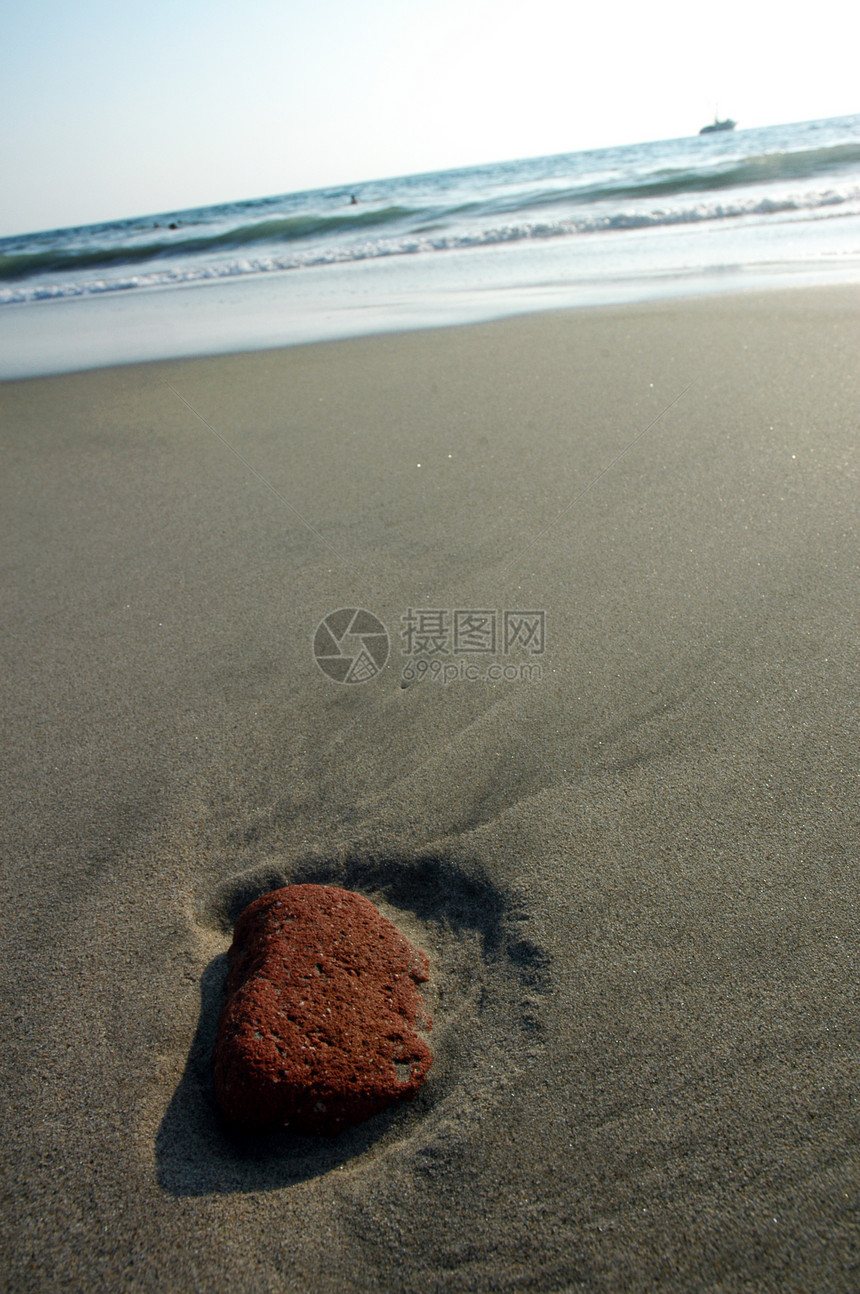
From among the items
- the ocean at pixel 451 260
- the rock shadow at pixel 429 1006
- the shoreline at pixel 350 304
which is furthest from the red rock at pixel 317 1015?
the ocean at pixel 451 260

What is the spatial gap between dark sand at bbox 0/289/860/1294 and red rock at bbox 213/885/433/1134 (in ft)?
0.16

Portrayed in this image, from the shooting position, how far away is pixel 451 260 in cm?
978

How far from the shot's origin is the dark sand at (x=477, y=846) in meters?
1.09

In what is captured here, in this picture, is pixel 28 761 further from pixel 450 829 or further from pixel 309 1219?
pixel 309 1219

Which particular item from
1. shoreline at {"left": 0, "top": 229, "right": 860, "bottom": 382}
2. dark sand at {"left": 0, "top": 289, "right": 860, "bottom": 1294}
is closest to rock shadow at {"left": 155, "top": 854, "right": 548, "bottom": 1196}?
dark sand at {"left": 0, "top": 289, "right": 860, "bottom": 1294}

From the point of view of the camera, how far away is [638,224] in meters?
10.6

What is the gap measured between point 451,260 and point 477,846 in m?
9.62

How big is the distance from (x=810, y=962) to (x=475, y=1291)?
2.42 ft

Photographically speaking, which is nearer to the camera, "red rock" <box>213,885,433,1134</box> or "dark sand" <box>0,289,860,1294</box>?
"dark sand" <box>0,289,860,1294</box>

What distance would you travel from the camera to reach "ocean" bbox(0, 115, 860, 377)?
246 inches

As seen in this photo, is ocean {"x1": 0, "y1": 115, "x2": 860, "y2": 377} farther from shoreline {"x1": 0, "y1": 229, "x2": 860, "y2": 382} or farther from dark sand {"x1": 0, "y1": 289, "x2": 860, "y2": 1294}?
dark sand {"x1": 0, "y1": 289, "x2": 860, "y2": 1294}

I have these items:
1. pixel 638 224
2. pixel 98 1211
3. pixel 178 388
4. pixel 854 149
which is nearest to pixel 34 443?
pixel 178 388

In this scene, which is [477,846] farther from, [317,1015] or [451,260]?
[451,260]

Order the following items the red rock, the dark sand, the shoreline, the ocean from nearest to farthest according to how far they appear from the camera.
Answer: the dark sand → the red rock → the shoreline → the ocean
